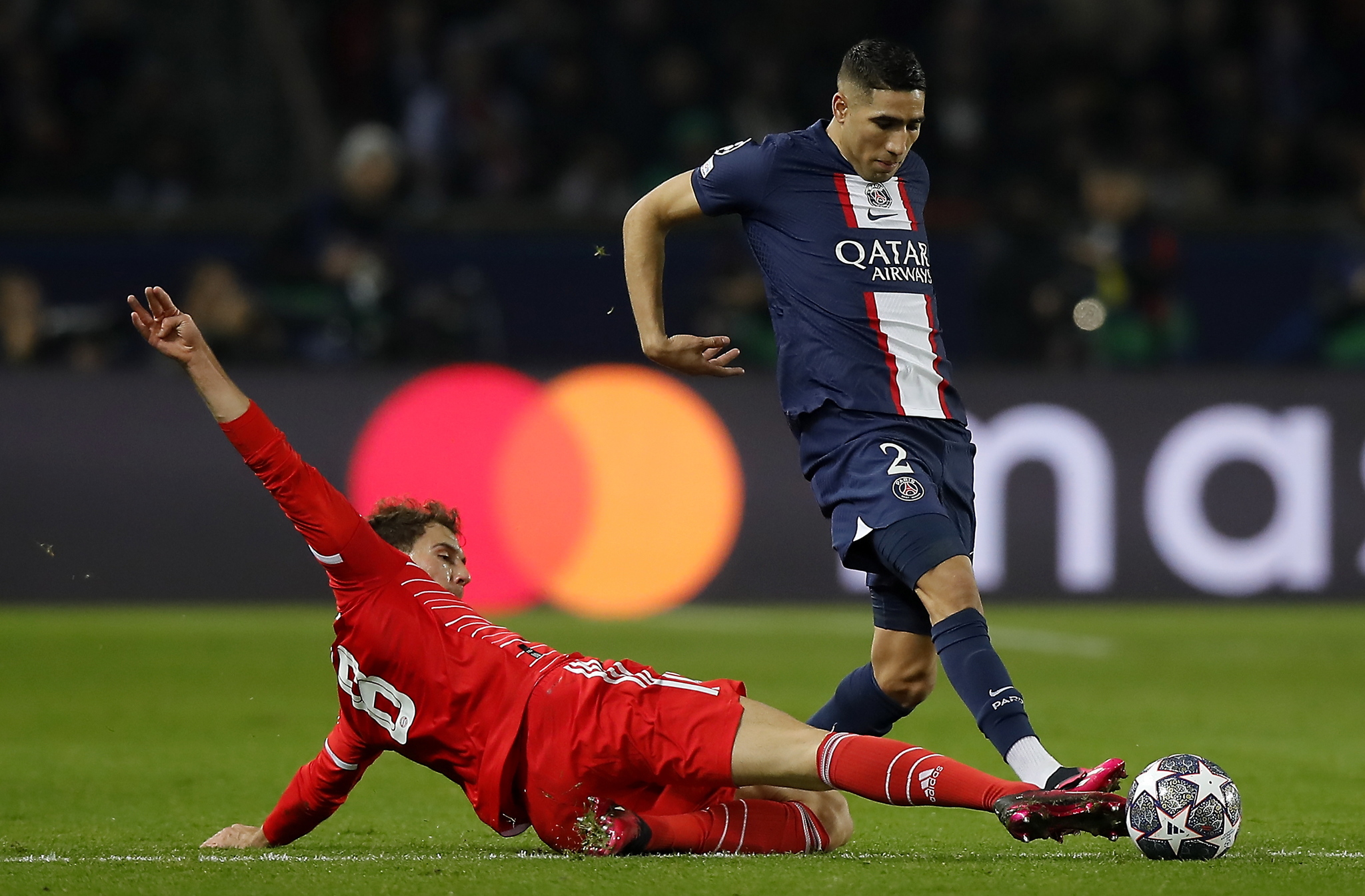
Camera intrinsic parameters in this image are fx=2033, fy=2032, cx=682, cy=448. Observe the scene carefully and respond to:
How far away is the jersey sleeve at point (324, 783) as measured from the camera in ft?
15.8

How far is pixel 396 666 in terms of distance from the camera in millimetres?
4738

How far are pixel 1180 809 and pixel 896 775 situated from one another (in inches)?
25.6

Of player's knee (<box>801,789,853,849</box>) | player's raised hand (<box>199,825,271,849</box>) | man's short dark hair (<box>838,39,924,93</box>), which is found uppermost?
man's short dark hair (<box>838,39,924,93</box>)

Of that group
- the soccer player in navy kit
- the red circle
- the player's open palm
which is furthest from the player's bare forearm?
the red circle

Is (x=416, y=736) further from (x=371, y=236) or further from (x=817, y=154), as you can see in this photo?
(x=371, y=236)

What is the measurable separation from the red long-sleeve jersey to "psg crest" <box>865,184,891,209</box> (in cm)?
146

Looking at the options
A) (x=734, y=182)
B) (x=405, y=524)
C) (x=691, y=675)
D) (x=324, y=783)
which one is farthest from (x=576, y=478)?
(x=324, y=783)

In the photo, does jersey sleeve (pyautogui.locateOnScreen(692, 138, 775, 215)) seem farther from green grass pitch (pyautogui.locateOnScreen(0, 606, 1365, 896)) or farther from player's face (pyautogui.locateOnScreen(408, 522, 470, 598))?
green grass pitch (pyautogui.locateOnScreen(0, 606, 1365, 896))

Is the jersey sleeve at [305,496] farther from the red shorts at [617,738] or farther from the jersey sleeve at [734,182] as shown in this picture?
the jersey sleeve at [734,182]

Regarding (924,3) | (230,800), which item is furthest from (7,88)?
(230,800)

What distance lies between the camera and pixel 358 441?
12.2m

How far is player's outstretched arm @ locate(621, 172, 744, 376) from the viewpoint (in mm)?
5105

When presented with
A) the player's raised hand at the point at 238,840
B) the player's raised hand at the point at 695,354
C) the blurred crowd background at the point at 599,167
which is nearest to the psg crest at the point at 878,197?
the player's raised hand at the point at 695,354

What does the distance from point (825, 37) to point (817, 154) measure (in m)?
11.6
